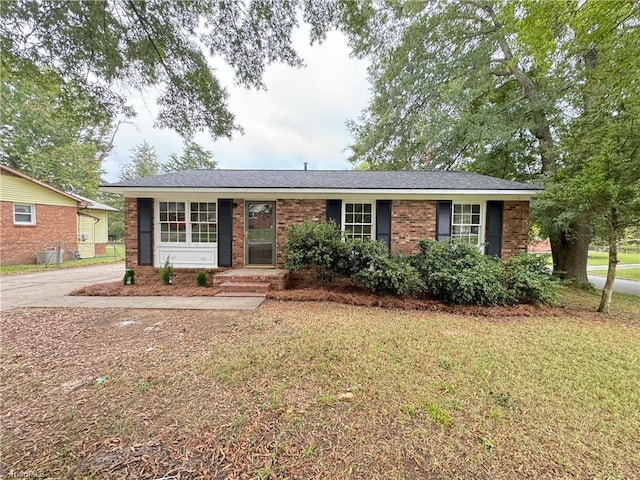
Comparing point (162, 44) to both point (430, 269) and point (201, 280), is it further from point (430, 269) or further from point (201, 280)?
point (430, 269)

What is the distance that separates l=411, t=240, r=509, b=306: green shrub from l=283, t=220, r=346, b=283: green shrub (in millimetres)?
1925

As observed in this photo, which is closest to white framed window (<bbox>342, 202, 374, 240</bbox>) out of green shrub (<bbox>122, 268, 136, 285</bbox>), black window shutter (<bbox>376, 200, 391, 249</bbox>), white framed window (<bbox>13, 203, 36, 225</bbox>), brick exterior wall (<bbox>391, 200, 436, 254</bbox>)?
black window shutter (<bbox>376, 200, 391, 249</bbox>)

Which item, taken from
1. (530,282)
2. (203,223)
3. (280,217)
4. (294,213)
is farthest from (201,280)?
(530,282)

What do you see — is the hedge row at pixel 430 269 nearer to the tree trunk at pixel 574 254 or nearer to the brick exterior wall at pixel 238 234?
the brick exterior wall at pixel 238 234

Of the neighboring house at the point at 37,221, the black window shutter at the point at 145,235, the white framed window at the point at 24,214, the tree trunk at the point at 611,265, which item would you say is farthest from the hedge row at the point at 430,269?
the white framed window at the point at 24,214

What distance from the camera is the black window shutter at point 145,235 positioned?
7477 mm

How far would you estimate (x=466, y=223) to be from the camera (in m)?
7.57

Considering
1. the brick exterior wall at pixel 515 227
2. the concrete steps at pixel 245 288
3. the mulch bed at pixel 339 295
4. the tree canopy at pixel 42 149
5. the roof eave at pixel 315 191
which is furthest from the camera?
the tree canopy at pixel 42 149

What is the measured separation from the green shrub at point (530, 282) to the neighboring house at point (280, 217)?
1317mm

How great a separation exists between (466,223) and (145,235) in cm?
936

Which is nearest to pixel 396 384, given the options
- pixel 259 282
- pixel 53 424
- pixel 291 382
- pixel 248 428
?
pixel 291 382

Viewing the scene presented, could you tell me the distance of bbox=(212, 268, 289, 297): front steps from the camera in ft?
20.8

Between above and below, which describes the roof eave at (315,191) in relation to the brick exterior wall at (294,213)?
above

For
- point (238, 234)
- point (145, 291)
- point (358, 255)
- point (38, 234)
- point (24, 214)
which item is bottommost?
point (145, 291)
